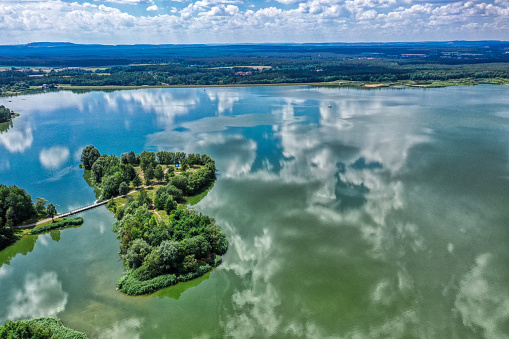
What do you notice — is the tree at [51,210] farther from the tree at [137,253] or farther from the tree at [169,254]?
the tree at [169,254]

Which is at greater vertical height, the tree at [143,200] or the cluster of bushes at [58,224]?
the tree at [143,200]

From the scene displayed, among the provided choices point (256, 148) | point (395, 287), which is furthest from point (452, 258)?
point (256, 148)

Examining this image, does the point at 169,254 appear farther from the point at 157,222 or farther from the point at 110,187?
the point at 110,187

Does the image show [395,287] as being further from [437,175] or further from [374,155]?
[374,155]

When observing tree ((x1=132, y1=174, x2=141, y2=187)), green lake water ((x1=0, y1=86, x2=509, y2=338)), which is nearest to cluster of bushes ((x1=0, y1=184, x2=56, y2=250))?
green lake water ((x1=0, y1=86, x2=509, y2=338))

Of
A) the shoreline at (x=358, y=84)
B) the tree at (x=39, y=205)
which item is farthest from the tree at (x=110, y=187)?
the shoreline at (x=358, y=84)

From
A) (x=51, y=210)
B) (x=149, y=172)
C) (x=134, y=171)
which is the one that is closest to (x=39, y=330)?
(x=51, y=210)
